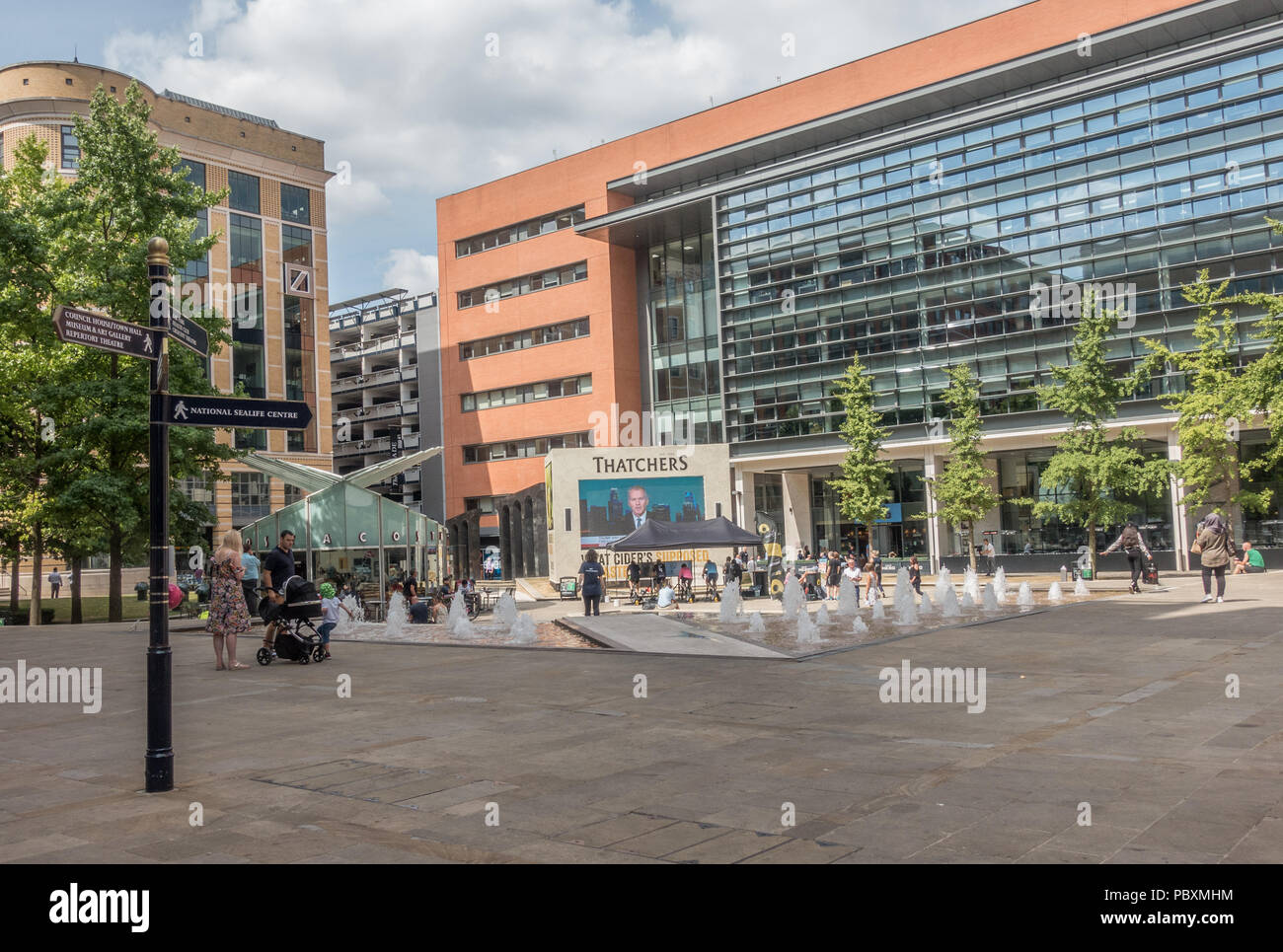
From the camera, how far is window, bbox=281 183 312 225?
65.4m

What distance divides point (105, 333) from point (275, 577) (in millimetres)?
8514

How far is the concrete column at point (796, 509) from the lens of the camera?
5294 centimetres

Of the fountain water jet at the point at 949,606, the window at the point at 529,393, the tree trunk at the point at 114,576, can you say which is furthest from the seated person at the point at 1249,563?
the tree trunk at the point at 114,576

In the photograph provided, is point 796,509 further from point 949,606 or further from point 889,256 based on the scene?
point 949,606

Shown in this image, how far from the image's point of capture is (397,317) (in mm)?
85688

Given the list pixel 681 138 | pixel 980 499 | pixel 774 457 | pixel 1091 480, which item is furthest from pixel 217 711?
pixel 681 138

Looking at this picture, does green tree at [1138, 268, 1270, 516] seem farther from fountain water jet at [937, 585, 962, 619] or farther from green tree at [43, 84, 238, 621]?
green tree at [43, 84, 238, 621]

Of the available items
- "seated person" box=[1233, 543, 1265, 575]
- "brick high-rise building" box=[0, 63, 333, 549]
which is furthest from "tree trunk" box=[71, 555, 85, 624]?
"seated person" box=[1233, 543, 1265, 575]

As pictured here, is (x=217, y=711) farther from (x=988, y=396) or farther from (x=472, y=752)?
(x=988, y=396)

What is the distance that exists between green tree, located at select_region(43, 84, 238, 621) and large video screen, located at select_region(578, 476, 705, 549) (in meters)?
14.1

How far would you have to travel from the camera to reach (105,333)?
23.1 feet

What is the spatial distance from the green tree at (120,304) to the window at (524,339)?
1150 inches

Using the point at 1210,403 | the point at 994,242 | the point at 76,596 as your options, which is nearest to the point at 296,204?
the point at 76,596

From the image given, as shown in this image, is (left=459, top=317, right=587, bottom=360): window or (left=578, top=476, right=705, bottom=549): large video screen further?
(left=459, top=317, right=587, bottom=360): window
